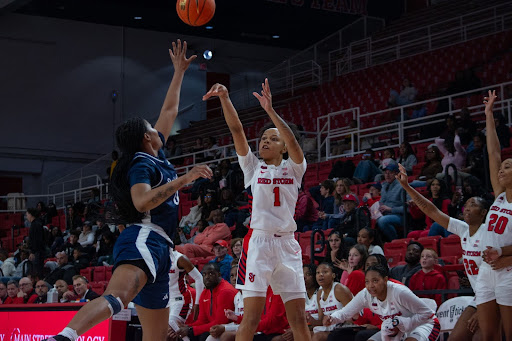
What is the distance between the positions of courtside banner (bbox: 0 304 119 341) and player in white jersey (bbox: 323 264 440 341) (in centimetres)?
220

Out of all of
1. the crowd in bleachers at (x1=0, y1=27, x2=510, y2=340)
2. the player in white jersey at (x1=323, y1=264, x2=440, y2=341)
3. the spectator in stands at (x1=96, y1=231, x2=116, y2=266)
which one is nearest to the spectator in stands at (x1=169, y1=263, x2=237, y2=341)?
the crowd in bleachers at (x1=0, y1=27, x2=510, y2=340)

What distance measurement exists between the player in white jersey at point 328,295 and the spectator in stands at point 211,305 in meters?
1.45

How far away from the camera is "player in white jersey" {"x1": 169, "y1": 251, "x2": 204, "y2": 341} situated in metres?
8.52

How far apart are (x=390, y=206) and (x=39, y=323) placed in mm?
5383

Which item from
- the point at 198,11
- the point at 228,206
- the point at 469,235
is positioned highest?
the point at 198,11

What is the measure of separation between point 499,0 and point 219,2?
8.51 meters

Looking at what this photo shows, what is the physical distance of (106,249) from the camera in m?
15.4

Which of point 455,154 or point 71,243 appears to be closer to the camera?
point 455,154

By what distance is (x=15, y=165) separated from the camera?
24766 millimetres

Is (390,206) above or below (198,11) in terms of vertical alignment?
below

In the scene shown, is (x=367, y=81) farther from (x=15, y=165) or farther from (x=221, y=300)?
(x=221, y=300)

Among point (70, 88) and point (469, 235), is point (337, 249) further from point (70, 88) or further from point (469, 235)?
point (70, 88)

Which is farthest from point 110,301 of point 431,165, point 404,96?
point 404,96

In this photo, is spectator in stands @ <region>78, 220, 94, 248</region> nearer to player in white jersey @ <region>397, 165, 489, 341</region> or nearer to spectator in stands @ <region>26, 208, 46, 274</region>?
spectator in stands @ <region>26, 208, 46, 274</region>
